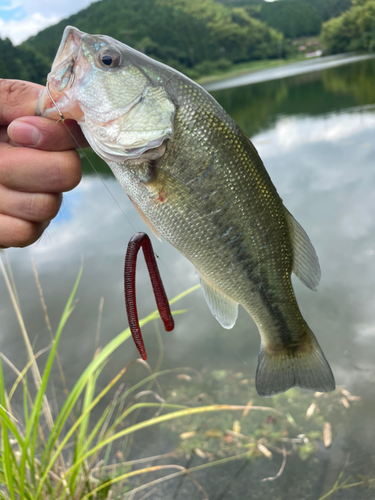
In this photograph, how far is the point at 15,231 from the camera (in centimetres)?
141

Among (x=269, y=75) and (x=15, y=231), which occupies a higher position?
(x=15, y=231)

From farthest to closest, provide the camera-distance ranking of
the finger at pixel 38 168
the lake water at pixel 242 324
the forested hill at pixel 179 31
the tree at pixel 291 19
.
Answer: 1. the tree at pixel 291 19
2. the forested hill at pixel 179 31
3. the lake water at pixel 242 324
4. the finger at pixel 38 168

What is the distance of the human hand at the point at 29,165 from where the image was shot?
48.9 inches

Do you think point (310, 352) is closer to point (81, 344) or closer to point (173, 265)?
point (81, 344)

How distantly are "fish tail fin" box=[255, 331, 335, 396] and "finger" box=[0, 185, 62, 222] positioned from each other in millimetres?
1077

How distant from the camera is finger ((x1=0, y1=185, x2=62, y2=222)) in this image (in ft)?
4.46

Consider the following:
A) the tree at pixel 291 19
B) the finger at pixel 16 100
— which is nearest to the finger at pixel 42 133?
the finger at pixel 16 100

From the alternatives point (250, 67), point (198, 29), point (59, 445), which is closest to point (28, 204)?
point (59, 445)

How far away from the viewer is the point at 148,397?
394 cm

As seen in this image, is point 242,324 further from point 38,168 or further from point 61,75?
point 61,75

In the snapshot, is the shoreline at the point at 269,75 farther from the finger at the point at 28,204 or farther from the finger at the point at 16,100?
the finger at the point at 28,204

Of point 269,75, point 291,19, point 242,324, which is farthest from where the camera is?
point 291,19

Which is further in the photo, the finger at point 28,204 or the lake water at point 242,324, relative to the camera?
the lake water at point 242,324

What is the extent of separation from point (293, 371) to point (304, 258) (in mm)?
493
